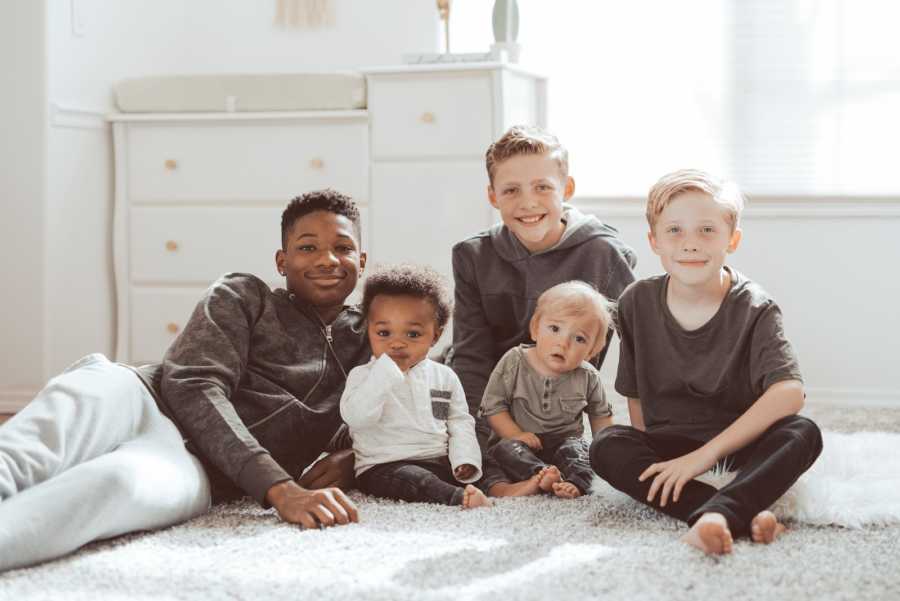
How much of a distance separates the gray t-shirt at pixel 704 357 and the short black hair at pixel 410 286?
0.98 feet

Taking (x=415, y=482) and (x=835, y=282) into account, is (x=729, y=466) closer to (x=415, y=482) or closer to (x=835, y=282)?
(x=415, y=482)

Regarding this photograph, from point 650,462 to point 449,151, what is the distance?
1.44 metres

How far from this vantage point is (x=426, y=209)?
2.90 meters

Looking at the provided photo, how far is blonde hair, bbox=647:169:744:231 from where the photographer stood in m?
1.66

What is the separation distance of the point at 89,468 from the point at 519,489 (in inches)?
27.0

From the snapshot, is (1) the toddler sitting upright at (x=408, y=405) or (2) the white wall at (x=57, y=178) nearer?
(1) the toddler sitting upright at (x=408, y=405)

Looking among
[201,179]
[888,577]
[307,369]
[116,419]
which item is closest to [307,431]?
[307,369]

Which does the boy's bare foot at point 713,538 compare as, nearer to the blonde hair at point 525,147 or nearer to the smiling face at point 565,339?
the smiling face at point 565,339

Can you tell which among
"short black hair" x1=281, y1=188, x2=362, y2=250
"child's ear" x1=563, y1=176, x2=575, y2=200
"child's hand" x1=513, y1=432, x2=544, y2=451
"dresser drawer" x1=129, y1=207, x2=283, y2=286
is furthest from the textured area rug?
"dresser drawer" x1=129, y1=207, x2=283, y2=286

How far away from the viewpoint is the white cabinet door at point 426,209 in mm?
2875

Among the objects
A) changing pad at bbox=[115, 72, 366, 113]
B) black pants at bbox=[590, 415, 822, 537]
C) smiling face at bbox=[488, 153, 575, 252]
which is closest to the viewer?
black pants at bbox=[590, 415, 822, 537]

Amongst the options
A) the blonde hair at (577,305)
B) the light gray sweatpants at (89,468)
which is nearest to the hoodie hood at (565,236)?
the blonde hair at (577,305)

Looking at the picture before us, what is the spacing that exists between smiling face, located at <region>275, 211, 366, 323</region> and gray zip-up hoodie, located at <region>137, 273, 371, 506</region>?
4 centimetres

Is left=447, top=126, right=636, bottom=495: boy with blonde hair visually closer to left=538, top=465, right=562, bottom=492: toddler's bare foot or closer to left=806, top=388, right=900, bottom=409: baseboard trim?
left=538, top=465, right=562, bottom=492: toddler's bare foot
